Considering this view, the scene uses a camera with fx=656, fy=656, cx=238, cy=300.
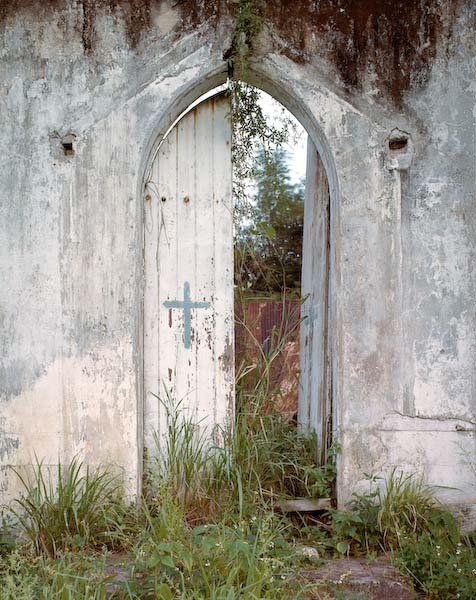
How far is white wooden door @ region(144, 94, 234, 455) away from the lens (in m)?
4.65

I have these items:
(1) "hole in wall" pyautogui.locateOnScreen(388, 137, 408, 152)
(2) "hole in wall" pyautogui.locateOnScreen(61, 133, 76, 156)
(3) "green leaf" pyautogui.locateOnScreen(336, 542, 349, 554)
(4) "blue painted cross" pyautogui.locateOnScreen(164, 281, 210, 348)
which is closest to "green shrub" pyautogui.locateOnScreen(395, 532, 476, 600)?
(3) "green leaf" pyautogui.locateOnScreen(336, 542, 349, 554)

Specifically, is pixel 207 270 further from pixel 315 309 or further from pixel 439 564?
pixel 439 564

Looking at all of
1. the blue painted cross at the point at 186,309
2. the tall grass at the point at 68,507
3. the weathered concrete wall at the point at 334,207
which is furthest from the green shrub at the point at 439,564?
the blue painted cross at the point at 186,309

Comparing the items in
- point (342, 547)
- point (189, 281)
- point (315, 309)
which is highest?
point (189, 281)

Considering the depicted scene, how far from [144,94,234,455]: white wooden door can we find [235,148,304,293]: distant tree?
77 cm

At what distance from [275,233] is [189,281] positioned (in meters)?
3.35

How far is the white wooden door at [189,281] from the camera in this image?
4.65 m

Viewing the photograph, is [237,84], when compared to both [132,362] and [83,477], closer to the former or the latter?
[132,362]

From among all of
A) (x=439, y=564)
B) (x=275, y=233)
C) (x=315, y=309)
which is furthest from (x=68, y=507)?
(x=275, y=233)

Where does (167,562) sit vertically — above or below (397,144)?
below

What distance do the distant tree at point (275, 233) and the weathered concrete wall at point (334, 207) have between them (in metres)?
1.43

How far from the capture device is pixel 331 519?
4.22m

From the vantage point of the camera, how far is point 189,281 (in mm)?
4703

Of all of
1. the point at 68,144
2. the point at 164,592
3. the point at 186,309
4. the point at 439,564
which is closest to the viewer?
the point at 164,592
